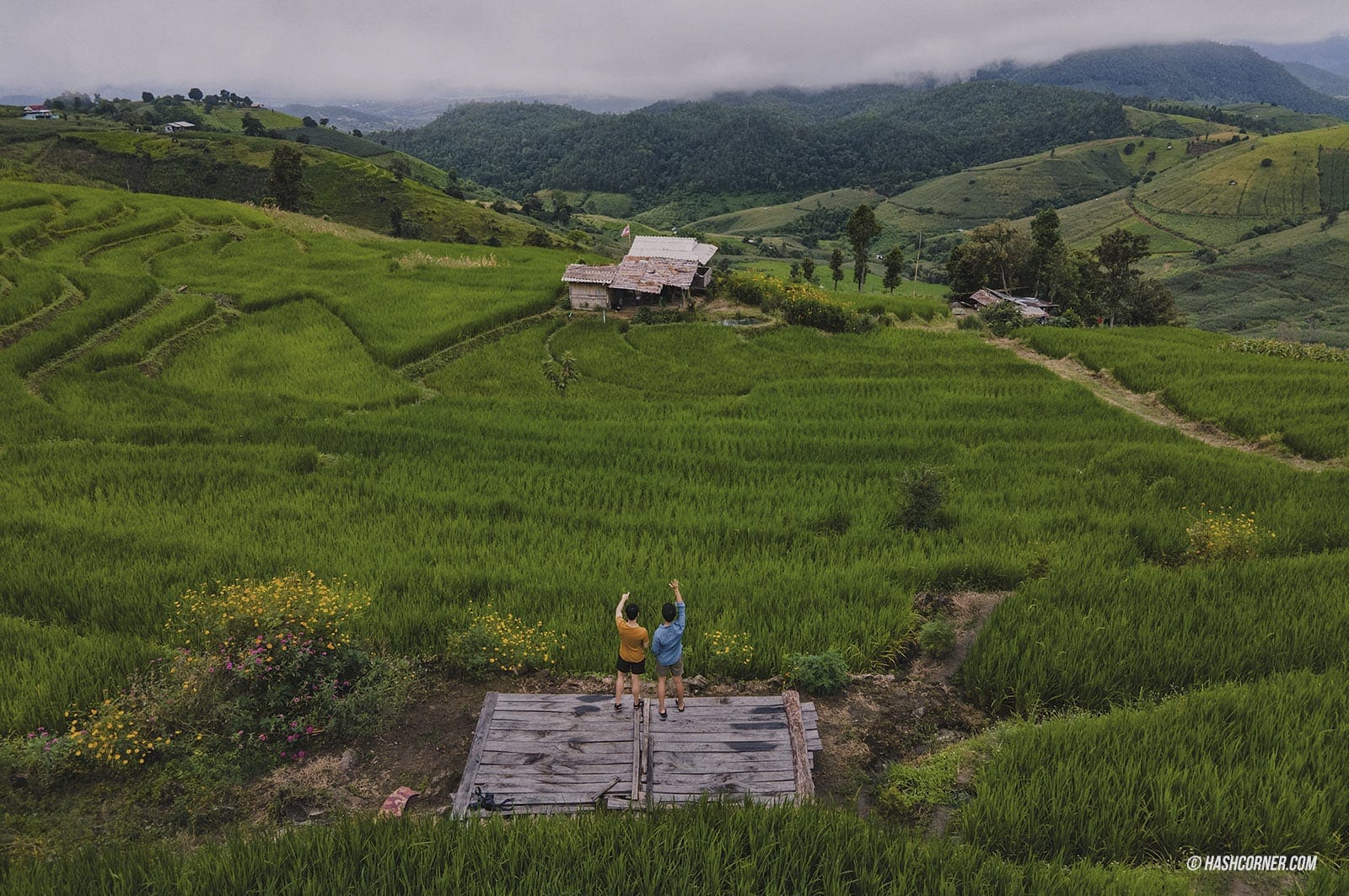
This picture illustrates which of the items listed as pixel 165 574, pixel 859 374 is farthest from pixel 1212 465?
pixel 165 574

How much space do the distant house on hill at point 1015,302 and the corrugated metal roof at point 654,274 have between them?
21973mm

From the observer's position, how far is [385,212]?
8075cm

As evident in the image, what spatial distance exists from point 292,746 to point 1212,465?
16083 mm

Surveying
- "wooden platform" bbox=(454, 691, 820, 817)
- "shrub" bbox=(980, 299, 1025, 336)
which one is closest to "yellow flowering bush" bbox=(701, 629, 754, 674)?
"wooden platform" bbox=(454, 691, 820, 817)

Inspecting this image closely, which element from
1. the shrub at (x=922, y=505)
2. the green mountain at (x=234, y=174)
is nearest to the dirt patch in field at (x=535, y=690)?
the shrub at (x=922, y=505)

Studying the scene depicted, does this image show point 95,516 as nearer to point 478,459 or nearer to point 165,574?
point 165,574

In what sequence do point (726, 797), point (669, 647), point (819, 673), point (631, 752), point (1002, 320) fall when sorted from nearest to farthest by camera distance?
point (726, 797) → point (631, 752) → point (669, 647) → point (819, 673) → point (1002, 320)

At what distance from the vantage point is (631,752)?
6.02m

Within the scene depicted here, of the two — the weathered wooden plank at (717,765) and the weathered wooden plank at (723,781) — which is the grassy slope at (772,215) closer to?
the weathered wooden plank at (717,765)

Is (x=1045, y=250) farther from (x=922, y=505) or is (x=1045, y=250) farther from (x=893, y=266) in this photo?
(x=922, y=505)

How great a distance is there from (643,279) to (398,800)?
2532cm

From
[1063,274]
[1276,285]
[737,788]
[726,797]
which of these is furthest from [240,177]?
[1276,285]

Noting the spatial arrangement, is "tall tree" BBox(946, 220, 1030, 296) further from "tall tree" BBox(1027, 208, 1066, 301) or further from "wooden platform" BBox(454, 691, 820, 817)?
"wooden platform" BBox(454, 691, 820, 817)

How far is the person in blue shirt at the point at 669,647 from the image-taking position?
6508 millimetres
